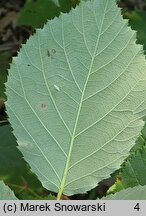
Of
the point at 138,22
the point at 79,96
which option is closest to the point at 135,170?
the point at 79,96

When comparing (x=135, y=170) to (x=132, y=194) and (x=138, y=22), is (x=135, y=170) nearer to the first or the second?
(x=132, y=194)

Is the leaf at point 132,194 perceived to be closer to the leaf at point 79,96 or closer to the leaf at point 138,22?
the leaf at point 79,96

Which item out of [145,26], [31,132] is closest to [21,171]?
[31,132]

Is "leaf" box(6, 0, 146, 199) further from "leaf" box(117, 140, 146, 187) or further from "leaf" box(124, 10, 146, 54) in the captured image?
"leaf" box(124, 10, 146, 54)

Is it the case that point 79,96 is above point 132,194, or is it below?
above

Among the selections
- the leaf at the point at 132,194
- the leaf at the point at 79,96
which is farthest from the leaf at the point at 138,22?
the leaf at the point at 132,194

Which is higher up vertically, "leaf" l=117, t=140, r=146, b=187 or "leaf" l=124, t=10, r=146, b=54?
"leaf" l=124, t=10, r=146, b=54

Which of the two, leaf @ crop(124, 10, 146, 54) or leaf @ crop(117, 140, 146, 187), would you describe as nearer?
leaf @ crop(117, 140, 146, 187)

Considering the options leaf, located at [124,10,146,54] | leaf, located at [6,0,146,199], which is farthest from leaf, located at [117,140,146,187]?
leaf, located at [124,10,146,54]
